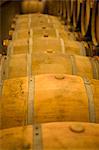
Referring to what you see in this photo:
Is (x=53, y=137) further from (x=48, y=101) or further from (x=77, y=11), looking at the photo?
(x=77, y=11)

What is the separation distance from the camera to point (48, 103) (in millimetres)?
2354

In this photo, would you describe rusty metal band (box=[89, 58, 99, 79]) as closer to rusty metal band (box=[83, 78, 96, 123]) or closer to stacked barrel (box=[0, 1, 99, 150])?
stacked barrel (box=[0, 1, 99, 150])

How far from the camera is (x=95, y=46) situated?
13.2ft

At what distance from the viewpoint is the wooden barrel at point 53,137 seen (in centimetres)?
178

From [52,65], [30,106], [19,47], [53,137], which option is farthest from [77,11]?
[53,137]

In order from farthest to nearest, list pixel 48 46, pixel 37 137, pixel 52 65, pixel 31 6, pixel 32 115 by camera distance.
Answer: pixel 31 6 < pixel 48 46 < pixel 52 65 < pixel 32 115 < pixel 37 137

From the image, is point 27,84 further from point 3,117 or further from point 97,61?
point 97,61

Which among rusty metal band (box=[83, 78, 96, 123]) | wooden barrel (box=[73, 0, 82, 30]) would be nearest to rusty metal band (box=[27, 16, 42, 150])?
rusty metal band (box=[83, 78, 96, 123])

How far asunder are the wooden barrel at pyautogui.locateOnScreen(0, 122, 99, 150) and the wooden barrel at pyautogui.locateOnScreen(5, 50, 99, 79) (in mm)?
1089

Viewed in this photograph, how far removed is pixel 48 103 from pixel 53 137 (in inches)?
21.0

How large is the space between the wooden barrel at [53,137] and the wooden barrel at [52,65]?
109cm

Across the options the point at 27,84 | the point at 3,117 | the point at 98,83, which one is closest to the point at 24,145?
the point at 3,117

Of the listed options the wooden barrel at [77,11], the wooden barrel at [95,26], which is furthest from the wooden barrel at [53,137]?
the wooden barrel at [77,11]

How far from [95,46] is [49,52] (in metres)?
0.84
